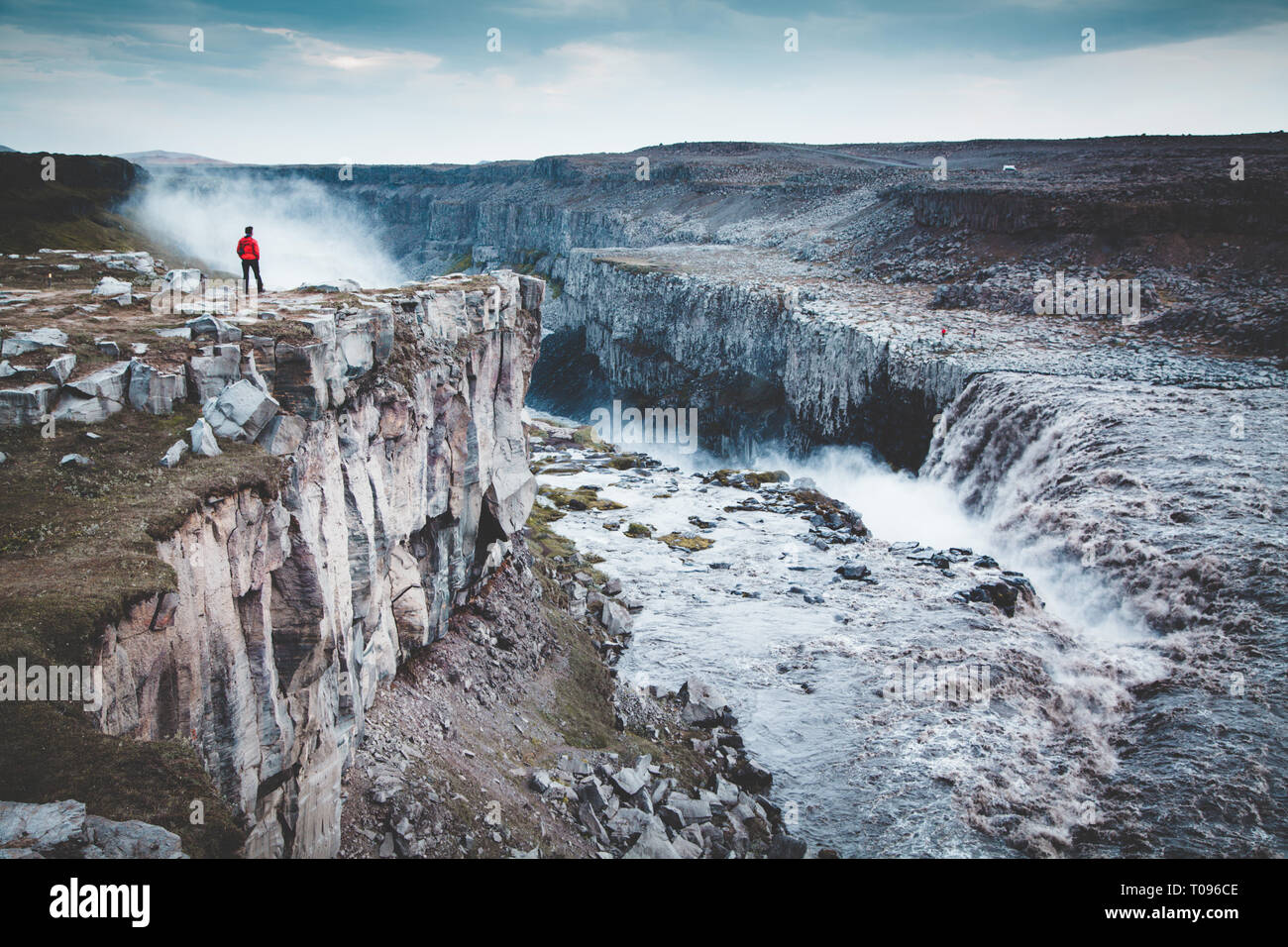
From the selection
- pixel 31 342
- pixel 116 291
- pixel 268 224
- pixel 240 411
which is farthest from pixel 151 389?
pixel 268 224

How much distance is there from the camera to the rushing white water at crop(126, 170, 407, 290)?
8681cm

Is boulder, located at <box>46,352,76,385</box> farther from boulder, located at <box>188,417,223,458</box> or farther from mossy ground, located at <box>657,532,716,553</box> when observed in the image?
mossy ground, located at <box>657,532,716,553</box>

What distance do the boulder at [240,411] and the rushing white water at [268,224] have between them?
69.3 m

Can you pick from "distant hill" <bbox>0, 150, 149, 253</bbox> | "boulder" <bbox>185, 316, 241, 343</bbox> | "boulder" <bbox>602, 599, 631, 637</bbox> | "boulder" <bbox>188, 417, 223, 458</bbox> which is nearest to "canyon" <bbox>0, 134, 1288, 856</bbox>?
"boulder" <bbox>602, 599, 631, 637</bbox>

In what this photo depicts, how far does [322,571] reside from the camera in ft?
45.3

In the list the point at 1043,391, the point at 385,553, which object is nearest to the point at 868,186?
the point at 1043,391

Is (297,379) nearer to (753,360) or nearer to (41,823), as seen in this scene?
(41,823)

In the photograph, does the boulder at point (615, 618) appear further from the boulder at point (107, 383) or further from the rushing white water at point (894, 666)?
the boulder at point (107, 383)

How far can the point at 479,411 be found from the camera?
76.6ft

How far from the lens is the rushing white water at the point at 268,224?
86812mm

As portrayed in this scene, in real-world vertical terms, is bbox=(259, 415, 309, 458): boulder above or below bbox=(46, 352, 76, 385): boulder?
below

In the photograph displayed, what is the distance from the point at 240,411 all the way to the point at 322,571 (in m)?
2.78

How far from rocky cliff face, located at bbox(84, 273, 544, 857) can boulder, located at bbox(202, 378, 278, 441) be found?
0.30 m

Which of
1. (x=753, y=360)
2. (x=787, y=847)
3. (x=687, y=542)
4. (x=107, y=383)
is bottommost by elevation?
(x=787, y=847)
